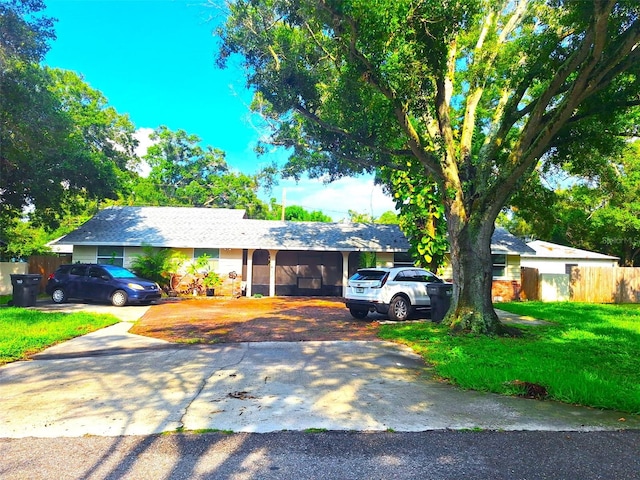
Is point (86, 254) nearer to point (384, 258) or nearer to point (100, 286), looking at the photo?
point (100, 286)

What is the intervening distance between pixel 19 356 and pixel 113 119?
98.6ft

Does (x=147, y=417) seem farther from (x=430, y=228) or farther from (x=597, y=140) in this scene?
(x=430, y=228)

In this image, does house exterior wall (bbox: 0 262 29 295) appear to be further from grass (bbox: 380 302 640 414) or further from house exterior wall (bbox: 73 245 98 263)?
grass (bbox: 380 302 640 414)

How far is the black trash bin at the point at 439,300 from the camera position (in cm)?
1274

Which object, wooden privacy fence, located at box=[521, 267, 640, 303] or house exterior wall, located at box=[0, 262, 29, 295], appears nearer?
house exterior wall, located at box=[0, 262, 29, 295]

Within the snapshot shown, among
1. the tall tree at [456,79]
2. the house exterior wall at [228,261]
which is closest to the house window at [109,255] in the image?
the house exterior wall at [228,261]

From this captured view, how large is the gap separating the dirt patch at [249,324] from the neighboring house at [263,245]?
A: 4962 millimetres

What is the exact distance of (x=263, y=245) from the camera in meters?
22.0

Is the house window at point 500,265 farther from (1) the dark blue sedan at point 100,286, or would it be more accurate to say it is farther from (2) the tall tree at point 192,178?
(2) the tall tree at point 192,178

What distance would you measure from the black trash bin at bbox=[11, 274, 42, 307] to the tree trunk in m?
14.0

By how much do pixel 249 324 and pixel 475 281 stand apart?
20.1ft

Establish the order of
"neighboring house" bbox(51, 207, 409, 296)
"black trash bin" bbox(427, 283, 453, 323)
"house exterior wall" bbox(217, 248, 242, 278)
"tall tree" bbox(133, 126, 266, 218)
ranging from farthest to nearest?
"tall tree" bbox(133, 126, 266, 218) < "house exterior wall" bbox(217, 248, 242, 278) < "neighboring house" bbox(51, 207, 409, 296) < "black trash bin" bbox(427, 283, 453, 323)

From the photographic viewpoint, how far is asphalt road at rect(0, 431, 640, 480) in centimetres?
352

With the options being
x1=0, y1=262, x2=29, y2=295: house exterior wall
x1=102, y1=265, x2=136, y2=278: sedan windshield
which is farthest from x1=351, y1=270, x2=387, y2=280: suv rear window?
x1=0, y1=262, x2=29, y2=295: house exterior wall
